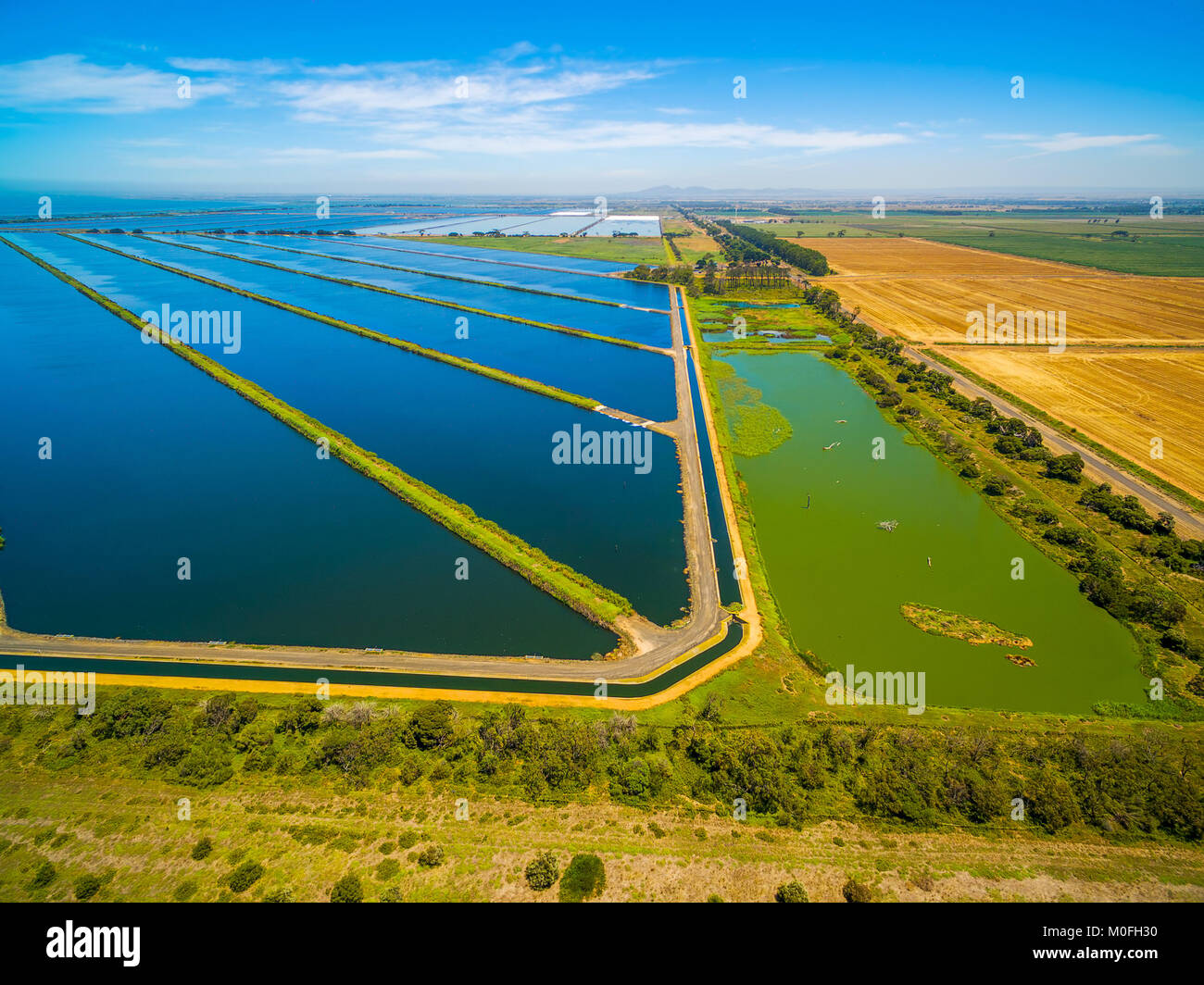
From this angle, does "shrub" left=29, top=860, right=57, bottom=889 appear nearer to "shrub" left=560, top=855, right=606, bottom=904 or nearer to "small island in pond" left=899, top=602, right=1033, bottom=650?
"shrub" left=560, top=855, right=606, bottom=904

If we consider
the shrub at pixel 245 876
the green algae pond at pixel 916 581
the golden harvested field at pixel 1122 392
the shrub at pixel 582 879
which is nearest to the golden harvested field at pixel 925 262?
the golden harvested field at pixel 1122 392

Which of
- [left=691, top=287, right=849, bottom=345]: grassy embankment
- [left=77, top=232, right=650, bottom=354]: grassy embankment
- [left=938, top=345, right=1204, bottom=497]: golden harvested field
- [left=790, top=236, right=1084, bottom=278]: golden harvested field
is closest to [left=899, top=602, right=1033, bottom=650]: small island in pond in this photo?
[left=938, top=345, right=1204, bottom=497]: golden harvested field

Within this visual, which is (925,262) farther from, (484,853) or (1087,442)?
(484,853)

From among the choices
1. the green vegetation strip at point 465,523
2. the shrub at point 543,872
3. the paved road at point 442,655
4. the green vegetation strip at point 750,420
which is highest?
the green vegetation strip at point 750,420

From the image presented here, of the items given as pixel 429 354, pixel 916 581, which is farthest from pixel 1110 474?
pixel 429 354

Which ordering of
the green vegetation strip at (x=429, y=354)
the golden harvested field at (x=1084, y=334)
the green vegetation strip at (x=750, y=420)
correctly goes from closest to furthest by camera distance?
the green vegetation strip at (x=750, y=420)
the golden harvested field at (x=1084, y=334)
the green vegetation strip at (x=429, y=354)

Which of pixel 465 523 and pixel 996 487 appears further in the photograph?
pixel 996 487

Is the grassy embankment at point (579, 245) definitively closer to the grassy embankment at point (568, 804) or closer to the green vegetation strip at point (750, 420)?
the green vegetation strip at point (750, 420)
